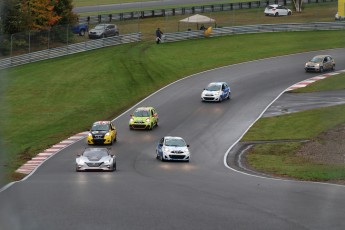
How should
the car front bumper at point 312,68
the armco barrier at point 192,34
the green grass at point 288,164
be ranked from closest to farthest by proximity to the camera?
the green grass at point 288,164 → the car front bumper at point 312,68 → the armco barrier at point 192,34

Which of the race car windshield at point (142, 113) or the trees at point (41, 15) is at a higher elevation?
the trees at point (41, 15)

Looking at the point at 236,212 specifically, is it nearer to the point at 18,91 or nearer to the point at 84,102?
the point at 84,102

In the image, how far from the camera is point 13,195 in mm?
4207

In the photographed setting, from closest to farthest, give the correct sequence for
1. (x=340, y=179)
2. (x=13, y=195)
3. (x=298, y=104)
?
1. (x=13, y=195)
2. (x=340, y=179)
3. (x=298, y=104)

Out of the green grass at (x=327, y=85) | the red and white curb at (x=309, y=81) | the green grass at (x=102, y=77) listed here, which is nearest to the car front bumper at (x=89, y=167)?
the green grass at (x=102, y=77)

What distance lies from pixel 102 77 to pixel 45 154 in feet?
88.7

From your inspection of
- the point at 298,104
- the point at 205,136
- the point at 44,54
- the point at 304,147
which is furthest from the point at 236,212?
the point at 44,54

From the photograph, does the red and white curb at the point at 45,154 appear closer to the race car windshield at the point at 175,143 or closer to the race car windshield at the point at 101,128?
the race car windshield at the point at 101,128

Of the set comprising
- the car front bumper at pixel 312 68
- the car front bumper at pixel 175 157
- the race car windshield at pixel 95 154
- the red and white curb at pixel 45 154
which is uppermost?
the car front bumper at pixel 312 68

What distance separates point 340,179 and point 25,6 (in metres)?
53.2

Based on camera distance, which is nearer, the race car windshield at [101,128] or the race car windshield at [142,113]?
the race car windshield at [101,128]

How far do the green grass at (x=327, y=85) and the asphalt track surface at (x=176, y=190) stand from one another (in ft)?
13.6

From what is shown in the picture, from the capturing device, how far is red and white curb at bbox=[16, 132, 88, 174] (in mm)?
37594

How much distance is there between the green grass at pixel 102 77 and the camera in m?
50.2
